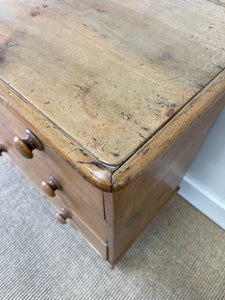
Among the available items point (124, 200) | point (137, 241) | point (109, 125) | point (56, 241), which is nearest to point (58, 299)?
point (56, 241)

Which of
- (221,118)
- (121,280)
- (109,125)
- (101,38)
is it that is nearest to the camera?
(109,125)

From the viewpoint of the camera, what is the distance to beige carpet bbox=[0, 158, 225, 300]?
2.58ft

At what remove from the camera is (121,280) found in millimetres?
807

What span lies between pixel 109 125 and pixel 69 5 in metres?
0.38

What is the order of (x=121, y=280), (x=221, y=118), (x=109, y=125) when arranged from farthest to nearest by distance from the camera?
(x=121, y=280), (x=221, y=118), (x=109, y=125)

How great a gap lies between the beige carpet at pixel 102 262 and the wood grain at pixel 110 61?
671 millimetres

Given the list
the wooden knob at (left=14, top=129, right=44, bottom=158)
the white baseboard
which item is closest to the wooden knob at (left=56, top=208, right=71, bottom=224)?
the wooden knob at (left=14, top=129, right=44, bottom=158)

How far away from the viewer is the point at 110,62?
427 millimetres

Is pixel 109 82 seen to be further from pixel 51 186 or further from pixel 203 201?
pixel 203 201

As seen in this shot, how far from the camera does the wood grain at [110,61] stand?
1.13ft

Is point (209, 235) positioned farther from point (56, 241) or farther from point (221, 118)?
point (56, 241)

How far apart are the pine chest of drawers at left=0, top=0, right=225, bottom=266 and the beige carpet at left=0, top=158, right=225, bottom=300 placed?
0.38m

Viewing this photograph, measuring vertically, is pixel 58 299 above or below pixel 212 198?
below

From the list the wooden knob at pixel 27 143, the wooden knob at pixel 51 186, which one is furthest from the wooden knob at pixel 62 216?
the wooden knob at pixel 27 143
